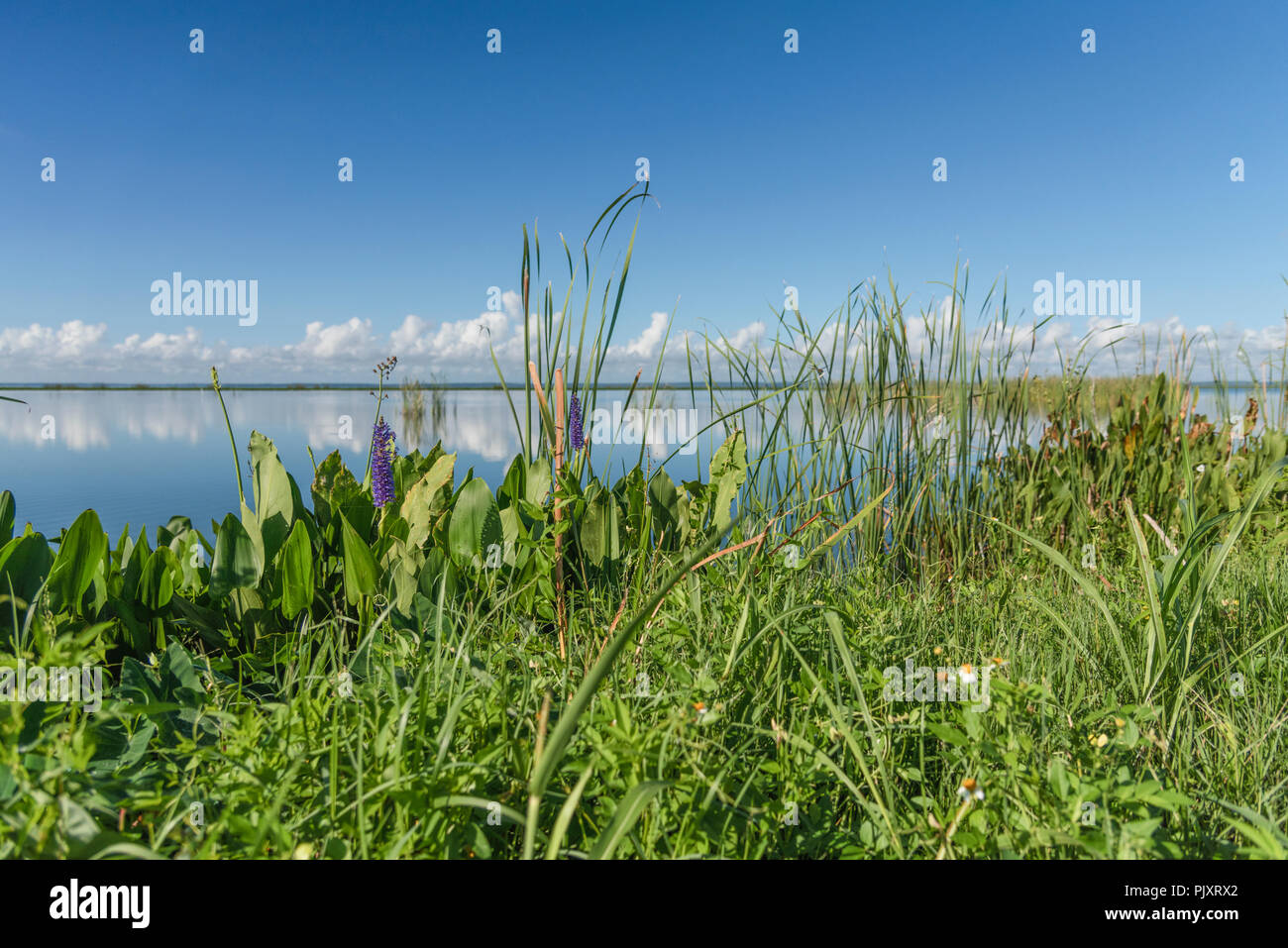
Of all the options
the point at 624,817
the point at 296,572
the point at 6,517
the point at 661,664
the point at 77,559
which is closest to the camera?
the point at 624,817

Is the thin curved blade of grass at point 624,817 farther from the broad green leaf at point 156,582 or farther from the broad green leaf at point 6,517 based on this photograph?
the broad green leaf at point 6,517

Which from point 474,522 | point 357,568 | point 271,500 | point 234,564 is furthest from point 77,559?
point 474,522

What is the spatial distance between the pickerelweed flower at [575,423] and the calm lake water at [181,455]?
116mm

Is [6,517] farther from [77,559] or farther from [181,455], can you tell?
[181,455]

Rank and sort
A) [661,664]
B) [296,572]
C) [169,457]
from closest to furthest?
[661,664] → [296,572] → [169,457]

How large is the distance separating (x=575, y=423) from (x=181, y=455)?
27.7 ft

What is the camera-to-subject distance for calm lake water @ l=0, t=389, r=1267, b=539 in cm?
300

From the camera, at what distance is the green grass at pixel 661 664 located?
93cm

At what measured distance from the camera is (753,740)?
121 centimetres

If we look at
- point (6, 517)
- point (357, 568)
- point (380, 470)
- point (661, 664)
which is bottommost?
point (661, 664)

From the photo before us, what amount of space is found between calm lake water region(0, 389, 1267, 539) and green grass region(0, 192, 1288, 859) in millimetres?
281

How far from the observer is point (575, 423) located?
2.00 meters

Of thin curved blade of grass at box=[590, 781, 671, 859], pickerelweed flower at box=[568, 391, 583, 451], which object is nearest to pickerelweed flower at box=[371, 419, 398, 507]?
pickerelweed flower at box=[568, 391, 583, 451]
